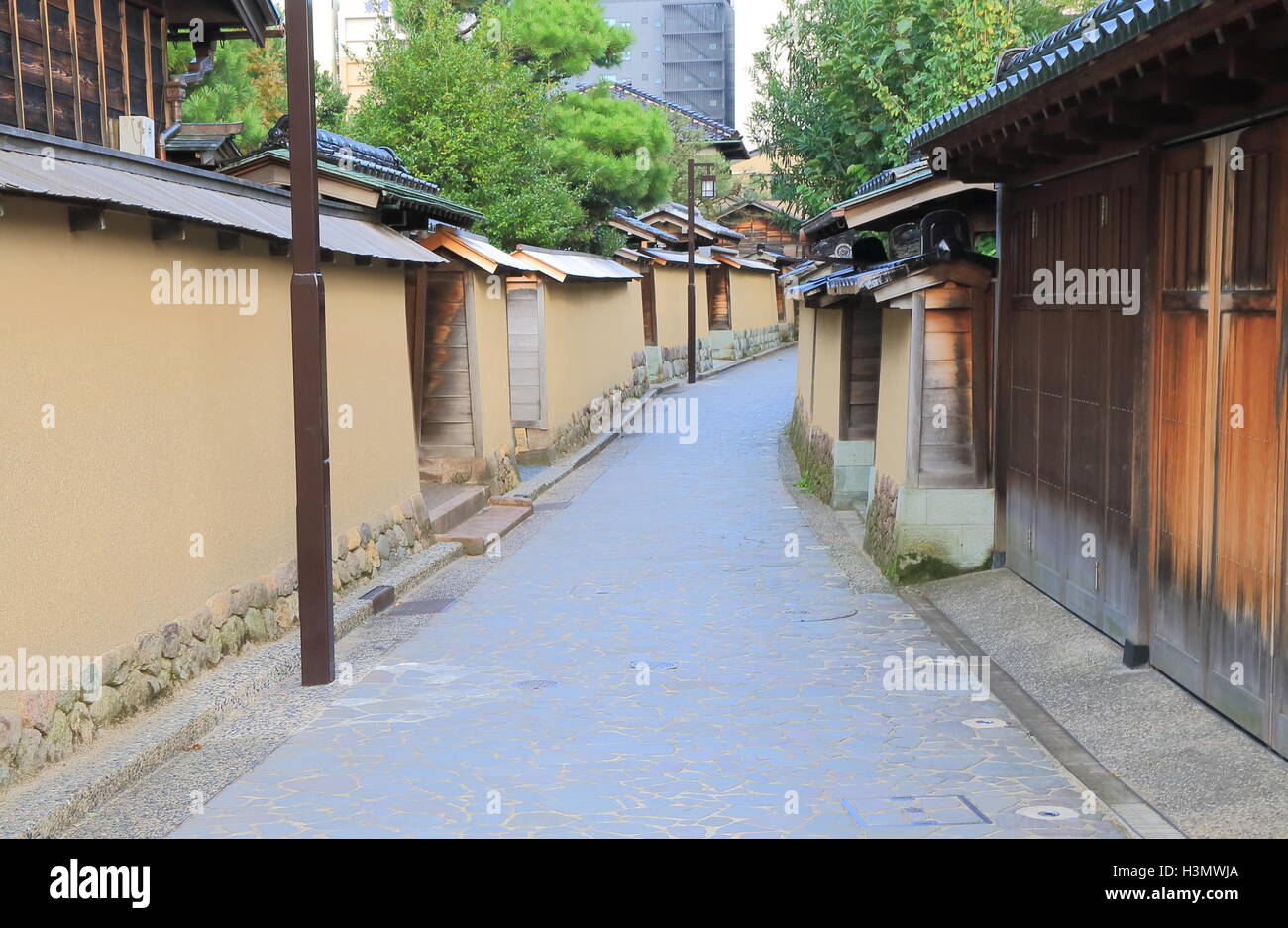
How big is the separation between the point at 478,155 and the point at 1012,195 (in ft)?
52.4

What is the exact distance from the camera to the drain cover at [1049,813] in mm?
6566

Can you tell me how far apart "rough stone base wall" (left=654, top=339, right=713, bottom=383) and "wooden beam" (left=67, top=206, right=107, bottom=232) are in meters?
31.8

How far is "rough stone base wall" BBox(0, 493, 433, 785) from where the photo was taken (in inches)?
270

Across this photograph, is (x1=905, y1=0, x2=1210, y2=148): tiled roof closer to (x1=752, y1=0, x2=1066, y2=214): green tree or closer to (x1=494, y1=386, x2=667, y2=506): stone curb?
(x1=494, y1=386, x2=667, y2=506): stone curb

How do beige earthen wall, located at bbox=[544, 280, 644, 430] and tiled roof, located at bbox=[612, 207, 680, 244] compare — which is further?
tiled roof, located at bbox=[612, 207, 680, 244]

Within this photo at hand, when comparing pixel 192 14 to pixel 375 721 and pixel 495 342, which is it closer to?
pixel 495 342

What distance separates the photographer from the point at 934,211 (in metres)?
12.3

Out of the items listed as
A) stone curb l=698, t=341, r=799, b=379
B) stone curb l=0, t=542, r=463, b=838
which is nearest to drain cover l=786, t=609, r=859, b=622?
stone curb l=0, t=542, r=463, b=838

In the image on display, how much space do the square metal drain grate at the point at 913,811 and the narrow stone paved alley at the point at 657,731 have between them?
0.02 m

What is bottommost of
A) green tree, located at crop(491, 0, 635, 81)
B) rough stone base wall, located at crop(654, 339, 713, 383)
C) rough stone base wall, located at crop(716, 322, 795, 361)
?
rough stone base wall, located at crop(654, 339, 713, 383)

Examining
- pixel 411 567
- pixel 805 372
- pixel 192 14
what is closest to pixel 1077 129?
pixel 411 567

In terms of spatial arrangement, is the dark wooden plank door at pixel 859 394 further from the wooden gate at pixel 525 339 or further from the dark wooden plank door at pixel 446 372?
the wooden gate at pixel 525 339

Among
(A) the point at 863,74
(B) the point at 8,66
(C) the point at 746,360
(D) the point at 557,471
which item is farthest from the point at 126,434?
(C) the point at 746,360

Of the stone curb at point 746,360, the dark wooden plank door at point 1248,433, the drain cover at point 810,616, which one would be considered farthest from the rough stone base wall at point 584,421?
the dark wooden plank door at point 1248,433
